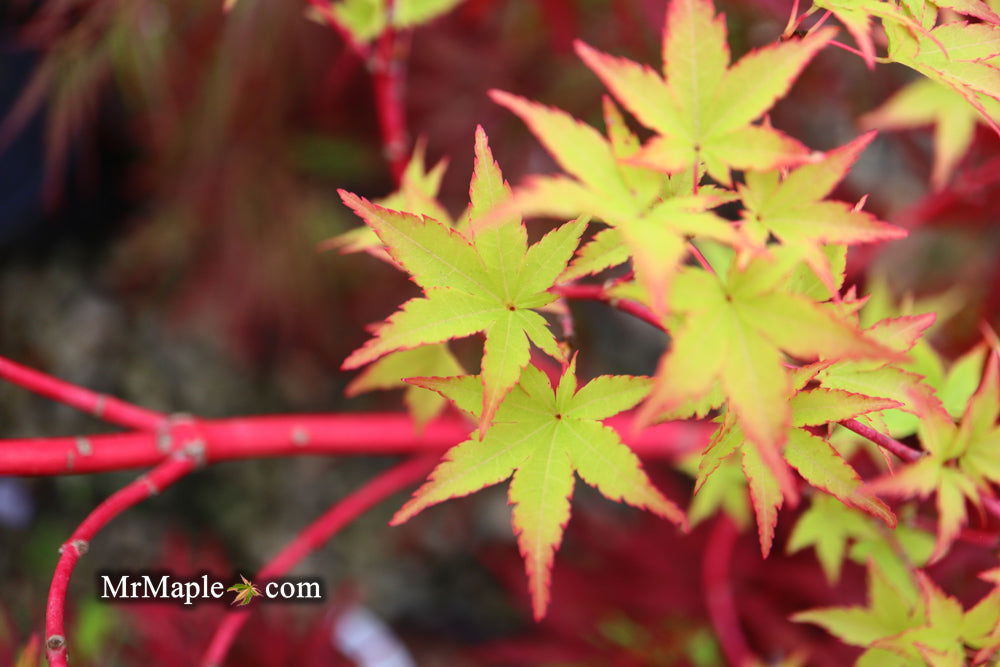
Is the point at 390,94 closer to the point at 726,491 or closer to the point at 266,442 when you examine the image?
the point at 266,442

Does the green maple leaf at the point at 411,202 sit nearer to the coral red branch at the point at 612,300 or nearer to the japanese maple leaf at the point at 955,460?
the coral red branch at the point at 612,300

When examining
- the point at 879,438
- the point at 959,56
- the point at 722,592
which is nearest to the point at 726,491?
the point at 722,592

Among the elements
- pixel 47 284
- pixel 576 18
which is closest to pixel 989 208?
→ pixel 576 18

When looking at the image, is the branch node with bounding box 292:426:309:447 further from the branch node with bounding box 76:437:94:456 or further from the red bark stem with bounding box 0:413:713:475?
the branch node with bounding box 76:437:94:456

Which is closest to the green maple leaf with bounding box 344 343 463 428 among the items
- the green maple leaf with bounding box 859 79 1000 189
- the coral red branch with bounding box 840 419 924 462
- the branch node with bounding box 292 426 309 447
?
the branch node with bounding box 292 426 309 447

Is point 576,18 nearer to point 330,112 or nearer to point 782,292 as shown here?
point 330,112
